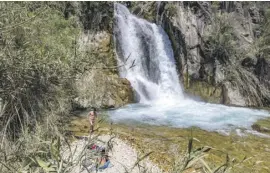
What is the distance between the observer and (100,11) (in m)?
20.3

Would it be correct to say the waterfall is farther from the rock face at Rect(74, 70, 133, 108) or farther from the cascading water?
the rock face at Rect(74, 70, 133, 108)

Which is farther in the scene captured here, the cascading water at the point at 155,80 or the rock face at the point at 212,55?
the rock face at the point at 212,55

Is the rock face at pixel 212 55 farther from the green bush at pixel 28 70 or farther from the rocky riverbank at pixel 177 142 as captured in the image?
the green bush at pixel 28 70

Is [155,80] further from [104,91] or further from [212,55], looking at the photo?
[104,91]

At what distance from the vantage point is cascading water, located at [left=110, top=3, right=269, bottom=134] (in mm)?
17125

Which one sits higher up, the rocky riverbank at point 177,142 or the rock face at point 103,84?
the rock face at point 103,84

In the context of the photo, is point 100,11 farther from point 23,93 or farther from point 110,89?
point 23,93

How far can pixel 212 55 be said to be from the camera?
886 inches

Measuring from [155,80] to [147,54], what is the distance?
5.82 ft

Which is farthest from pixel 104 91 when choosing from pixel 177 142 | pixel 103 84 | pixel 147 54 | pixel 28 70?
pixel 28 70

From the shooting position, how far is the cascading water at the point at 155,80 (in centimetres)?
1712

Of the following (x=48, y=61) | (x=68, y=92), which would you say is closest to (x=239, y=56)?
(x=68, y=92)

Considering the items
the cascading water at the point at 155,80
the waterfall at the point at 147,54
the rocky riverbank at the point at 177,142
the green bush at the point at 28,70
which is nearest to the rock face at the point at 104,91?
the cascading water at the point at 155,80

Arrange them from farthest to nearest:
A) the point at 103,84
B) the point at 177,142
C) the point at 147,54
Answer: the point at 147,54, the point at 103,84, the point at 177,142
